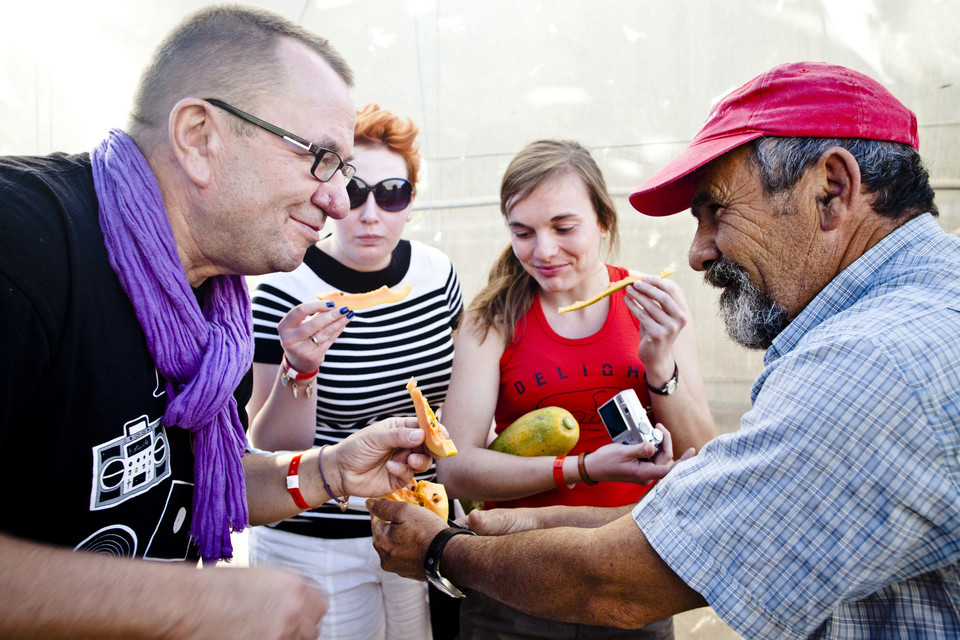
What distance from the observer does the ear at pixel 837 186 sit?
5.86ft

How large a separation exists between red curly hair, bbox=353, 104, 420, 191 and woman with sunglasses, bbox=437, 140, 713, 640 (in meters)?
0.56

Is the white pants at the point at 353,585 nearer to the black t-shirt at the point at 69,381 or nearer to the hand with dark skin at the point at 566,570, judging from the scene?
the hand with dark skin at the point at 566,570

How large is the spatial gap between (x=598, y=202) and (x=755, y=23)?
9.10 feet

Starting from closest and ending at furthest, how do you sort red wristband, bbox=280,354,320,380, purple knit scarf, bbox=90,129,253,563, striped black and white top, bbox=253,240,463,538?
purple knit scarf, bbox=90,129,253,563 < red wristband, bbox=280,354,320,380 < striped black and white top, bbox=253,240,463,538

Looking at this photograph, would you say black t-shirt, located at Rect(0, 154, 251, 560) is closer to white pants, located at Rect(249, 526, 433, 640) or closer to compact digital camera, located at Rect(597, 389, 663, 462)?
white pants, located at Rect(249, 526, 433, 640)

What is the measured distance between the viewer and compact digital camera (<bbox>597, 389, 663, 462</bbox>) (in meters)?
2.71

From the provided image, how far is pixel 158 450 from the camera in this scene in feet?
5.98

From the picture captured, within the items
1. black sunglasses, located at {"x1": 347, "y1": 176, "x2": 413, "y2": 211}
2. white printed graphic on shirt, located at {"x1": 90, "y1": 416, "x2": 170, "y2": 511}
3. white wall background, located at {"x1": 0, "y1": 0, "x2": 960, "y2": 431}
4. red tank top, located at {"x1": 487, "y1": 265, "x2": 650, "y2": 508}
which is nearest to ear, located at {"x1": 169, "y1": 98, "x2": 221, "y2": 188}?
white printed graphic on shirt, located at {"x1": 90, "y1": 416, "x2": 170, "y2": 511}

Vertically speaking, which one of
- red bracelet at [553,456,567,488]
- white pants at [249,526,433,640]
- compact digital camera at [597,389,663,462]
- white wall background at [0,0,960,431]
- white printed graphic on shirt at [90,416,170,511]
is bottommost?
white pants at [249,526,433,640]

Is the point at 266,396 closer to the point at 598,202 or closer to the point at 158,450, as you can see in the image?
the point at 158,450

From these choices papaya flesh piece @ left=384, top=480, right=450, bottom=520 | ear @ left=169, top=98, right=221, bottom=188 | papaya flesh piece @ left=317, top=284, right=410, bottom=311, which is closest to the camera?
ear @ left=169, top=98, right=221, bottom=188

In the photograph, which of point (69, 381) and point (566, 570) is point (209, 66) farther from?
point (566, 570)

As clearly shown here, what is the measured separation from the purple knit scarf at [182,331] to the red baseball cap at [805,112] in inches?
59.0

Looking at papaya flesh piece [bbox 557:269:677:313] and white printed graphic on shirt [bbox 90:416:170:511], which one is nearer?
white printed graphic on shirt [bbox 90:416:170:511]
